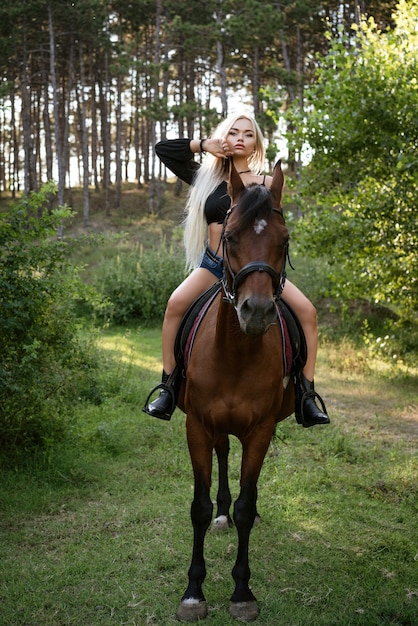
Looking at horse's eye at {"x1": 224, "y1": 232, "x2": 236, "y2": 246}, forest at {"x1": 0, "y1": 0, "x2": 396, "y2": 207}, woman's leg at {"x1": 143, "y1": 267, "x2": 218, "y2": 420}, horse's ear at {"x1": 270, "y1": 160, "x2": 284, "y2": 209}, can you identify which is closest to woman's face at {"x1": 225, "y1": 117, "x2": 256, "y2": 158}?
woman's leg at {"x1": 143, "y1": 267, "x2": 218, "y2": 420}

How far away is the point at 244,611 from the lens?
11.6 ft

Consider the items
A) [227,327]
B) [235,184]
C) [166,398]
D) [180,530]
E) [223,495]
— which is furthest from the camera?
[223,495]

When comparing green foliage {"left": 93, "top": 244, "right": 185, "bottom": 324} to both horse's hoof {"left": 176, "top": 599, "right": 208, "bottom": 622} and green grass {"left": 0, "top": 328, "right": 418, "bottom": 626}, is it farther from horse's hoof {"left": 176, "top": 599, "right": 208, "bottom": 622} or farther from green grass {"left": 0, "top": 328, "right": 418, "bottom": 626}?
horse's hoof {"left": 176, "top": 599, "right": 208, "bottom": 622}

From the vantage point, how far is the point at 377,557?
14.2ft

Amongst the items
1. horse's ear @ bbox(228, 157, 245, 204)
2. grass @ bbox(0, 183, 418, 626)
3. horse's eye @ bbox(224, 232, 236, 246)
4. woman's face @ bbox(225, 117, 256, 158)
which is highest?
woman's face @ bbox(225, 117, 256, 158)

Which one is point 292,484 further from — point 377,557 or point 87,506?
point 87,506

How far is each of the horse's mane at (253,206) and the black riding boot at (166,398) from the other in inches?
60.9

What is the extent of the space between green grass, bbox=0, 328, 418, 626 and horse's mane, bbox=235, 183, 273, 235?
2396 mm

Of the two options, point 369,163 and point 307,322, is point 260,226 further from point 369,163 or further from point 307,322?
point 369,163

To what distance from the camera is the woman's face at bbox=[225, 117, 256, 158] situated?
4.14 meters

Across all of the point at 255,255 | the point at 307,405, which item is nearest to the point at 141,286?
the point at 307,405

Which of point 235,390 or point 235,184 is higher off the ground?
point 235,184

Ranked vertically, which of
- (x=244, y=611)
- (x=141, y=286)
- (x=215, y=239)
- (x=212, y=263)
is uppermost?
(x=215, y=239)

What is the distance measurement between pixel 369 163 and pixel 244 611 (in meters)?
7.83
